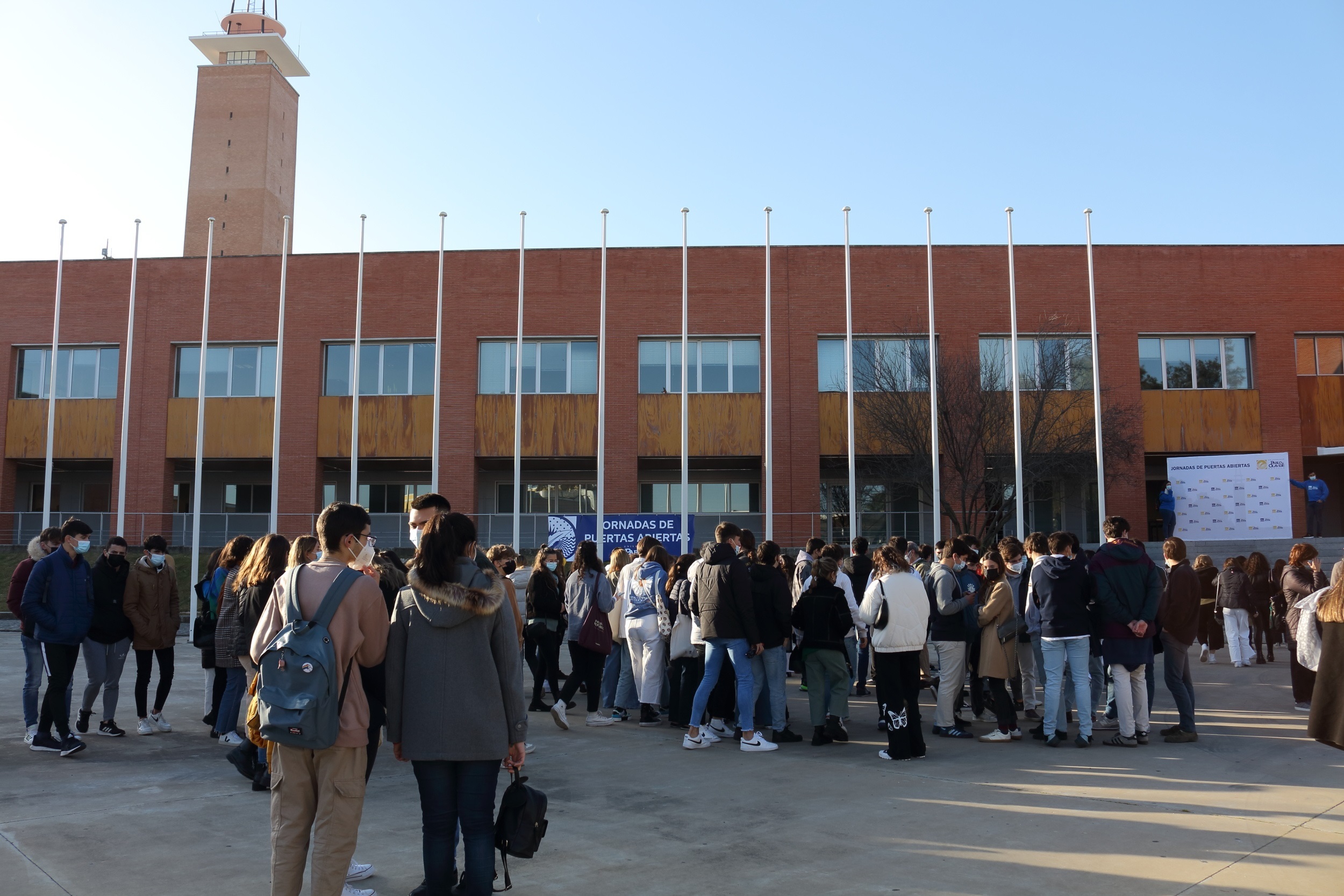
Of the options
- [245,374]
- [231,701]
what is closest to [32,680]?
[231,701]

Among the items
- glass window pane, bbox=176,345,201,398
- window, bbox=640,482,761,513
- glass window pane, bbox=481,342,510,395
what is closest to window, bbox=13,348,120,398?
glass window pane, bbox=176,345,201,398

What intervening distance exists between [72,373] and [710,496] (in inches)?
793

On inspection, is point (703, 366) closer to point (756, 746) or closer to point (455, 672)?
point (756, 746)

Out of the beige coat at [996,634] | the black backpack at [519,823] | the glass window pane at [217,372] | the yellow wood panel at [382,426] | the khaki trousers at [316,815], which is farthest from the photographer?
the glass window pane at [217,372]

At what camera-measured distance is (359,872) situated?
5.12 metres

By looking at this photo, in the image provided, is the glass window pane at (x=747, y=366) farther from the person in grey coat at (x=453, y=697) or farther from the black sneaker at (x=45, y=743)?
the person in grey coat at (x=453, y=697)

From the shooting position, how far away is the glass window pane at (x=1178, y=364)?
95.7 feet

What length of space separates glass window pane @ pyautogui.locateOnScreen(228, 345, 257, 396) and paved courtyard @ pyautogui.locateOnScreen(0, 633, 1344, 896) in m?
22.4

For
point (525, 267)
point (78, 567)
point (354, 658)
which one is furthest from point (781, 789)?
point (525, 267)

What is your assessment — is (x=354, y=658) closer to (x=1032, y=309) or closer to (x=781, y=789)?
(x=781, y=789)

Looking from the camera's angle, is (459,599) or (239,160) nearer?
(459,599)

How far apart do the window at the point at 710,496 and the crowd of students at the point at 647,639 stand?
19059 mm

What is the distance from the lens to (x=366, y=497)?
33.7 m

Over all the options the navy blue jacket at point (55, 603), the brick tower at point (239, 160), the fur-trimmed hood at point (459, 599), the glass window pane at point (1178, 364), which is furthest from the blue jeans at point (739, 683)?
the brick tower at point (239, 160)
